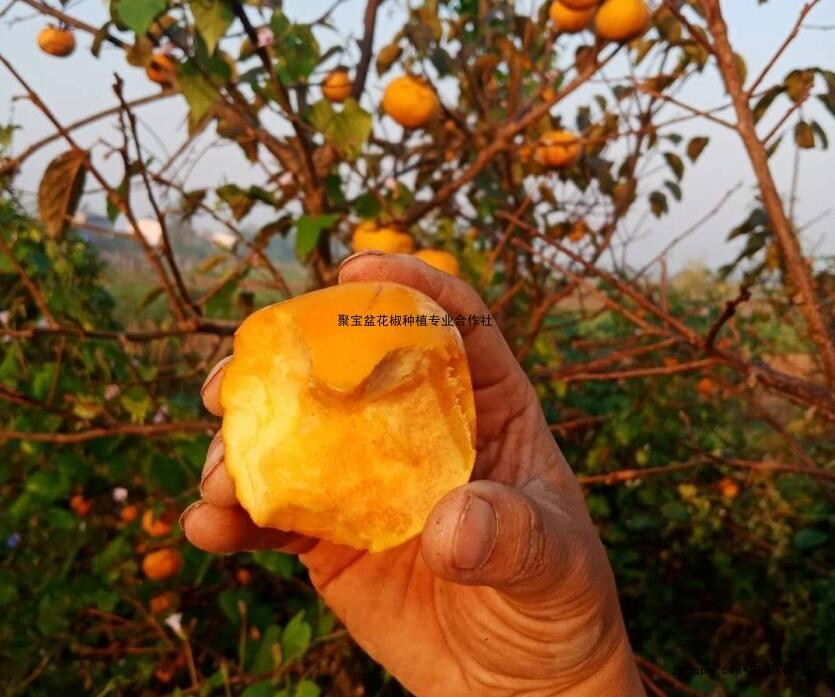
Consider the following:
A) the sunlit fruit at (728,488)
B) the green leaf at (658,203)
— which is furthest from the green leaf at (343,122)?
the sunlit fruit at (728,488)

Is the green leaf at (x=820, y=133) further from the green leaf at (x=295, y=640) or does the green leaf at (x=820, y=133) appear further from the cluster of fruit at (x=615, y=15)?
the green leaf at (x=295, y=640)

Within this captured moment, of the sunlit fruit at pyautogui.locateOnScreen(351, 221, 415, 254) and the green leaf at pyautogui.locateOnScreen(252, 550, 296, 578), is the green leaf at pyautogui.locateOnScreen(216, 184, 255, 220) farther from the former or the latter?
the green leaf at pyautogui.locateOnScreen(252, 550, 296, 578)

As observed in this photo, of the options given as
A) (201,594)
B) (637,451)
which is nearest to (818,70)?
(637,451)

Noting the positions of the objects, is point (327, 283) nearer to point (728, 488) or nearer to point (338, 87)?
point (338, 87)

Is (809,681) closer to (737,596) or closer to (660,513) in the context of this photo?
(737,596)

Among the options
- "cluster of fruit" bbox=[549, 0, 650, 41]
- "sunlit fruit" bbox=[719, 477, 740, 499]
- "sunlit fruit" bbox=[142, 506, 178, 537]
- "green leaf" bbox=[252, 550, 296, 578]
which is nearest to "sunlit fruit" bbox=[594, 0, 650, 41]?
"cluster of fruit" bbox=[549, 0, 650, 41]
